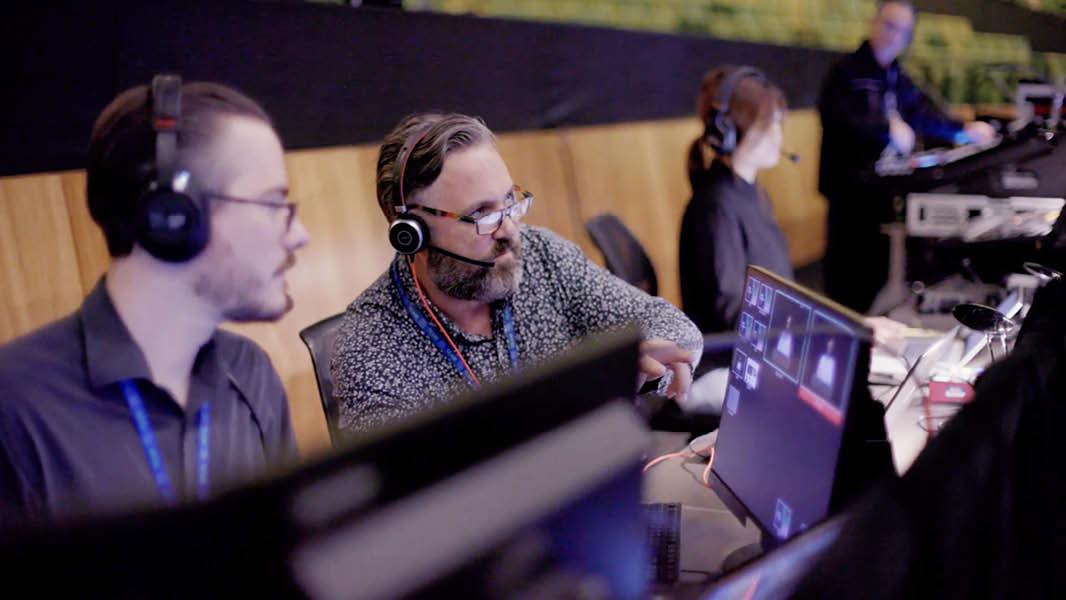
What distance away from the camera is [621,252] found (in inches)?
104

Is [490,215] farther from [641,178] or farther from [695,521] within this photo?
[641,178]

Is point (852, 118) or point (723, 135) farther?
point (852, 118)

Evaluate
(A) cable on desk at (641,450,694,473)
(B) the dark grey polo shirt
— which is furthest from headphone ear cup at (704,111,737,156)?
(B) the dark grey polo shirt

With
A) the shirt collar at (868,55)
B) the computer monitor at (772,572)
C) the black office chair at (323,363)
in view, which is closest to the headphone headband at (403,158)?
the black office chair at (323,363)

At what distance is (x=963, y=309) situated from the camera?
1705 millimetres

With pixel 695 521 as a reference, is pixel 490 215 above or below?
above

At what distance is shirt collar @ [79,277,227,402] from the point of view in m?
0.99

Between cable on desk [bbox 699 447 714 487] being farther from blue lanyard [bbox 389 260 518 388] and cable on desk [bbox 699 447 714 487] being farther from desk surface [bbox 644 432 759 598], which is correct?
blue lanyard [bbox 389 260 518 388]

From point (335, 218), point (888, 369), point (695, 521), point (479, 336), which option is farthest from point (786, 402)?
point (335, 218)

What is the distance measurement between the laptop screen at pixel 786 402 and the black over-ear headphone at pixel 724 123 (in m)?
1.34

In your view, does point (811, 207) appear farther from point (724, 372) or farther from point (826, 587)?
point (826, 587)

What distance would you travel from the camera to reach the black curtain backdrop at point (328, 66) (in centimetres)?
199

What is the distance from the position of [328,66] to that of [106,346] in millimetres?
1904

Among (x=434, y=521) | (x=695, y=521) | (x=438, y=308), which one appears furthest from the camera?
(x=438, y=308)
